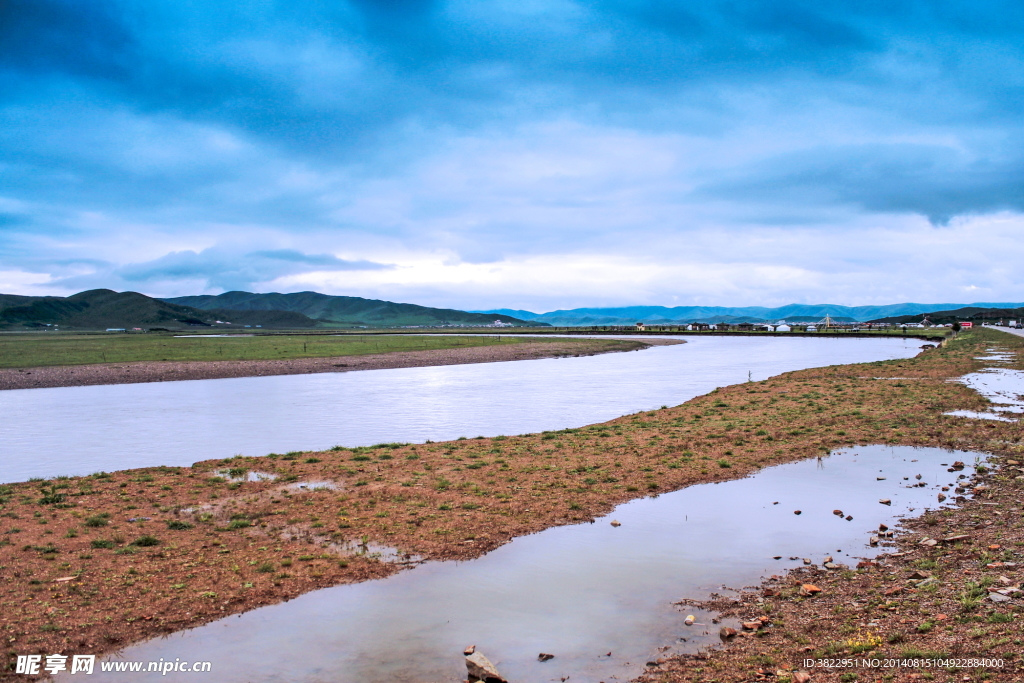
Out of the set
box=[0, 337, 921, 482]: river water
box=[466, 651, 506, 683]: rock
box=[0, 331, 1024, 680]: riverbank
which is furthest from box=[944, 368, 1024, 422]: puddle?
box=[466, 651, 506, 683]: rock

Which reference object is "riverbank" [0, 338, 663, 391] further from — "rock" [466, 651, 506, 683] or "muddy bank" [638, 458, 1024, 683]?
"muddy bank" [638, 458, 1024, 683]

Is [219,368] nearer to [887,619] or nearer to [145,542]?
[145,542]

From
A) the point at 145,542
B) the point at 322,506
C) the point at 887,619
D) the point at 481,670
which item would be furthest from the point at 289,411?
the point at 887,619

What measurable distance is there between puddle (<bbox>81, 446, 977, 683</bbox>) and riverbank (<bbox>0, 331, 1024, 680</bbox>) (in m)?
0.59

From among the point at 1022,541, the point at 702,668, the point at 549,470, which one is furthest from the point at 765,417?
the point at 702,668

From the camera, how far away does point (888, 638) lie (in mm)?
6590

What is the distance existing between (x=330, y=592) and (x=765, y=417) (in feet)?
59.4

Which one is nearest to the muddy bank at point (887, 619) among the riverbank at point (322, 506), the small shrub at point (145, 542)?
the riverbank at point (322, 506)

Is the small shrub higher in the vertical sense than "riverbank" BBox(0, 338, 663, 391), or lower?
lower

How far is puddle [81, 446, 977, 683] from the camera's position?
7047 mm

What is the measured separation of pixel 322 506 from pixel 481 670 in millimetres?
7003

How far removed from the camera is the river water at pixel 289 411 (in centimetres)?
2041

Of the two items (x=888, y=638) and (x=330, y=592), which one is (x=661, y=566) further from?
(x=330, y=592)

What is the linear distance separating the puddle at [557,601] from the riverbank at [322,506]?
0.59 metres
